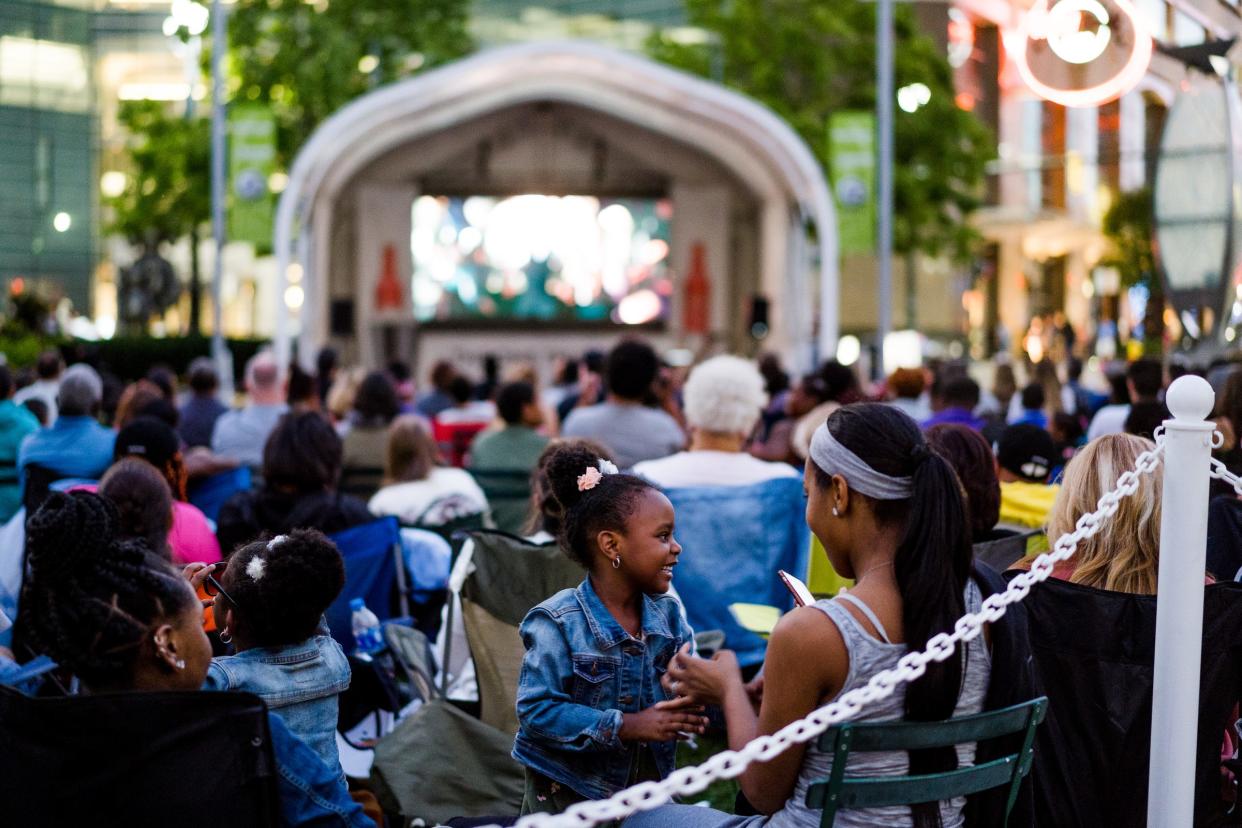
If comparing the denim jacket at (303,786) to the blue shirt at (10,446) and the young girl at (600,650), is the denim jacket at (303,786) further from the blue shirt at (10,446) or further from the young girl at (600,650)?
the blue shirt at (10,446)

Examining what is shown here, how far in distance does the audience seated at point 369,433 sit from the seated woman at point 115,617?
209 inches

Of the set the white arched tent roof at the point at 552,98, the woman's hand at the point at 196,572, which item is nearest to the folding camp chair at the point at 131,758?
the woman's hand at the point at 196,572

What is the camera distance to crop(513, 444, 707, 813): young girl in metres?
3.17

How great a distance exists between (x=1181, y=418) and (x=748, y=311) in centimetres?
2084

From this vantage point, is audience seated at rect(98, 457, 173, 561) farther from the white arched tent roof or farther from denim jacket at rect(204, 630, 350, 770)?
the white arched tent roof

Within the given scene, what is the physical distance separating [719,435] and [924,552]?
3395 millimetres

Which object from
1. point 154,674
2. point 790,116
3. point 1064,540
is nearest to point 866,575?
point 1064,540

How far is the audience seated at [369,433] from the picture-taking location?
7.97 m

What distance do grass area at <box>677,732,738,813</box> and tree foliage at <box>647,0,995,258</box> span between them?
22091 mm

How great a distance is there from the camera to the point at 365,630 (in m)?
4.97

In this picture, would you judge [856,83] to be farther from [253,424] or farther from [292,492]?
[292,492]

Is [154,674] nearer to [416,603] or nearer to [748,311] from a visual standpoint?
[416,603]

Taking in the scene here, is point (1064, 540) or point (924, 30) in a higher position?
point (924, 30)

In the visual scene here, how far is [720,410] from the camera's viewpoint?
595cm
